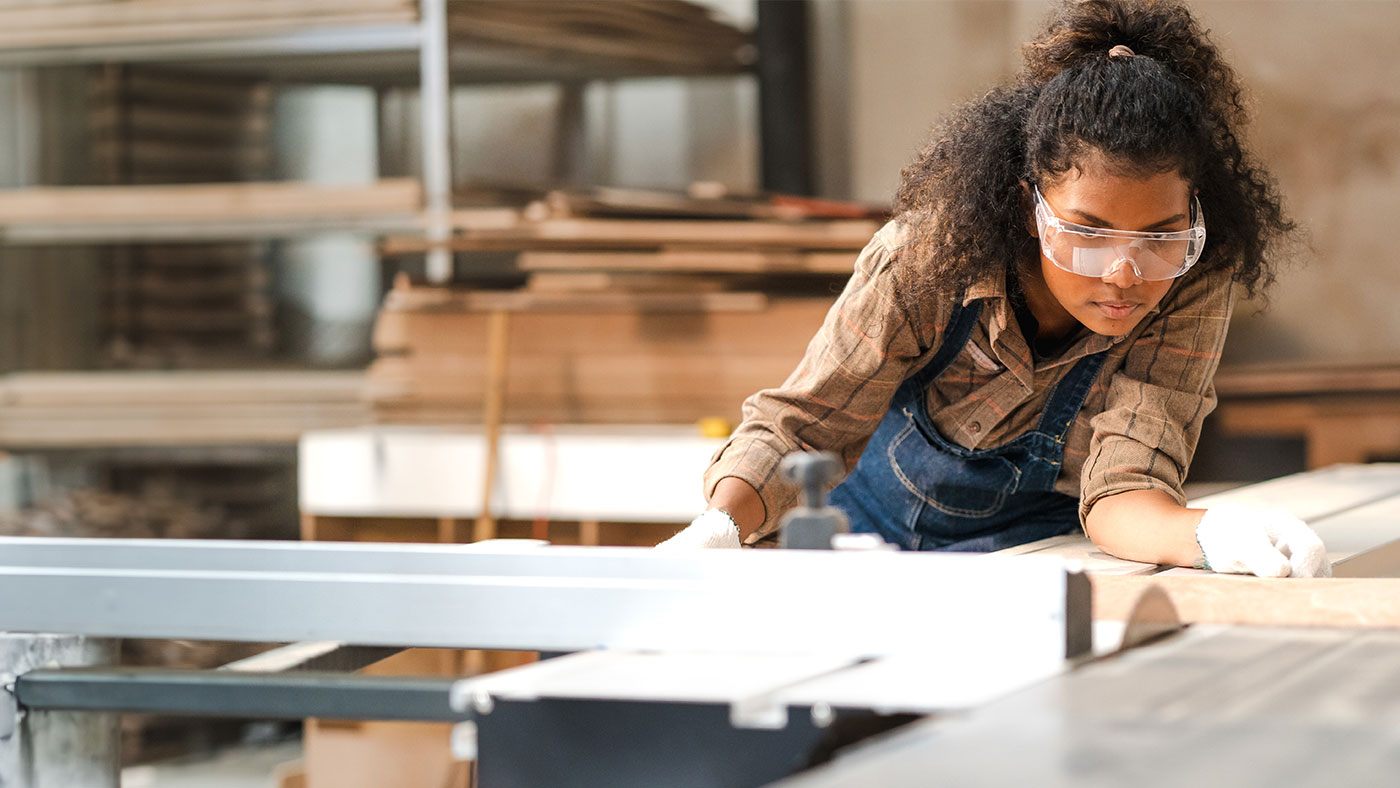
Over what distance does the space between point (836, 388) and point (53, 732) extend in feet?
2.95

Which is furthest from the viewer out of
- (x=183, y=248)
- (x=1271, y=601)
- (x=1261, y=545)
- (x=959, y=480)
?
(x=183, y=248)

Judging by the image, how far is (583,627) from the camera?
1.03 metres

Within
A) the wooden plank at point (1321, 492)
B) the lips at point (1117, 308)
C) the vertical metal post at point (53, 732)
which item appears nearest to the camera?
the vertical metal post at point (53, 732)

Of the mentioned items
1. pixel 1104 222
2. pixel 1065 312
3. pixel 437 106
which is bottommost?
pixel 1065 312

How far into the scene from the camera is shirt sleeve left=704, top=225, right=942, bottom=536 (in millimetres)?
1646

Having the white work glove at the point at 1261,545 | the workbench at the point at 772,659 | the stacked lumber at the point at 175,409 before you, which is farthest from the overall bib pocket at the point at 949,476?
the stacked lumber at the point at 175,409

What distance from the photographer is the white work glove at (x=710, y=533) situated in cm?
146

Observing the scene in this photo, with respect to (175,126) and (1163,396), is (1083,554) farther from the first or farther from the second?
(175,126)

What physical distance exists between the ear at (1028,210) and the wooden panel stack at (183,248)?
3008mm

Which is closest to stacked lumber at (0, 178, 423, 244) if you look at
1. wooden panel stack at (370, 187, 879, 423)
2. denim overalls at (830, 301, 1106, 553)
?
wooden panel stack at (370, 187, 879, 423)

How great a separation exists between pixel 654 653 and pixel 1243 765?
44 cm

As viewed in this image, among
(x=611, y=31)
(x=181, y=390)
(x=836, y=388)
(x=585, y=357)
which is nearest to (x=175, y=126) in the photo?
Answer: (x=181, y=390)

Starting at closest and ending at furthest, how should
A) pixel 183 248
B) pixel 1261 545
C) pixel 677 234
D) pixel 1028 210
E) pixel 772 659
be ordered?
pixel 772 659
pixel 1261 545
pixel 1028 210
pixel 677 234
pixel 183 248

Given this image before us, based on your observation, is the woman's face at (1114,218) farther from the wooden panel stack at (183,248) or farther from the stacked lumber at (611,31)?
the wooden panel stack at (183,248)
